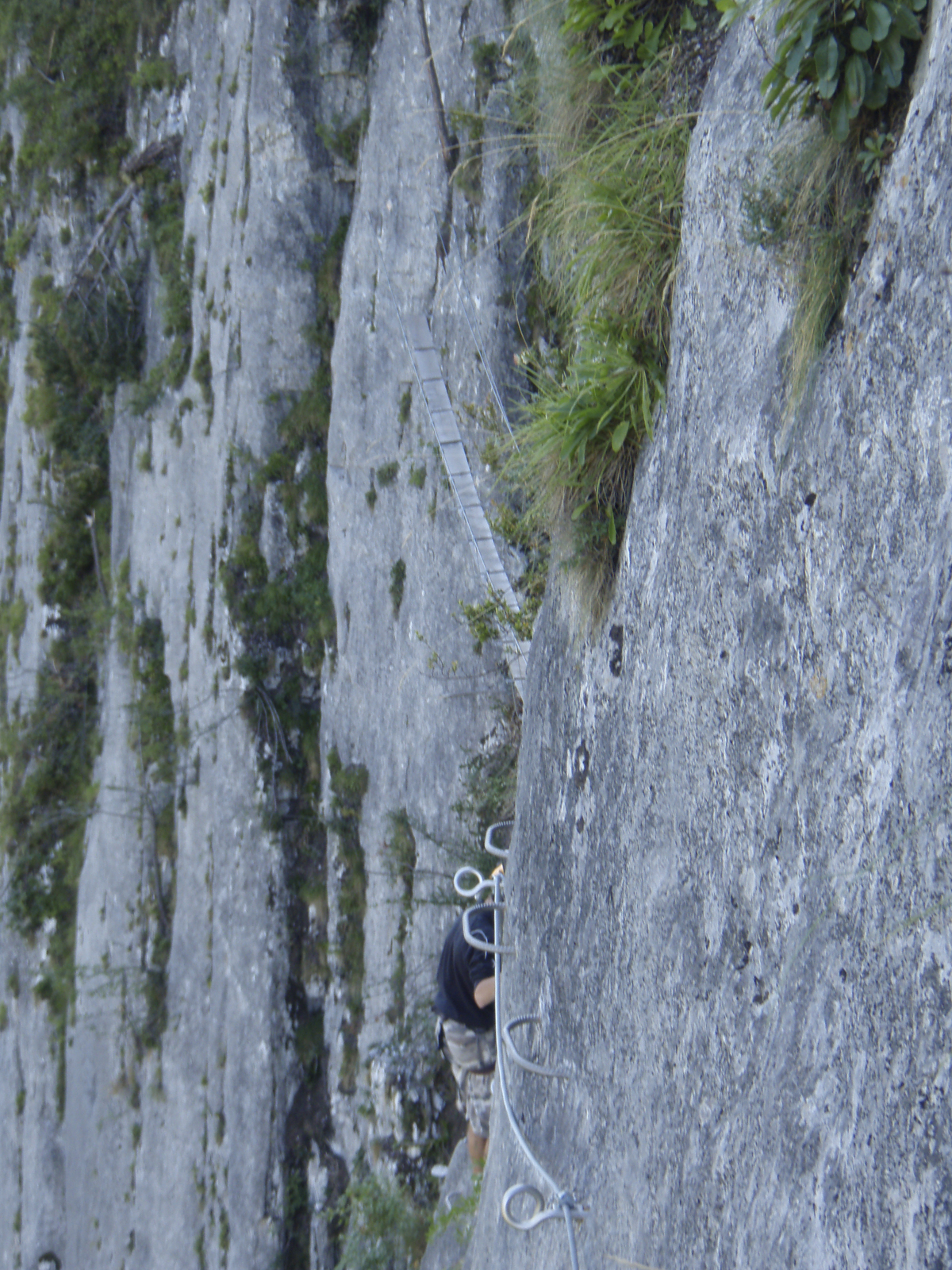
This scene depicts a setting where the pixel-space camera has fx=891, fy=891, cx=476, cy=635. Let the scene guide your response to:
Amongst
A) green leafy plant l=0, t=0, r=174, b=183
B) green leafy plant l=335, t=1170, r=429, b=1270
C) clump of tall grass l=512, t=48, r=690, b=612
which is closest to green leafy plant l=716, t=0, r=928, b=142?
clump of tall grass l=512, t=48, r=690, b=612

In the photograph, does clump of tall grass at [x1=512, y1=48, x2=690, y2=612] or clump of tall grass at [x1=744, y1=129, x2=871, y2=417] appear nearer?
clump of tall grass at [x1=744, y1=129, x2=871, y2=417]

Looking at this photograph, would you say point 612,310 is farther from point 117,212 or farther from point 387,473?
point 117,212

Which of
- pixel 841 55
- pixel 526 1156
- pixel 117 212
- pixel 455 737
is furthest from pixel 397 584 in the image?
pixel 117 212

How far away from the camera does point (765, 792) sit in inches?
95.5

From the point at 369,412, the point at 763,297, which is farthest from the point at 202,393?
the point at 763,297

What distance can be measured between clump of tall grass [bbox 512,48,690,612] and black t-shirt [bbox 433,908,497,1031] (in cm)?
254

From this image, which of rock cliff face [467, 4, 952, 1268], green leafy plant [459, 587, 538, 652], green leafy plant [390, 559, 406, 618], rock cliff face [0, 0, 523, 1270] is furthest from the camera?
green leafy plant [390, 559, 406, 618]

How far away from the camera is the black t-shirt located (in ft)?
16.8

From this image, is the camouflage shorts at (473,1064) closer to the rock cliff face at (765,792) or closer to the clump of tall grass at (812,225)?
the rock cliff face at (765,792)

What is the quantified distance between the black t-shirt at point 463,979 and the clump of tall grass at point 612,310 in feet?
8.35

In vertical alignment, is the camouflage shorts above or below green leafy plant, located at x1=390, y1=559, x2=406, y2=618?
below

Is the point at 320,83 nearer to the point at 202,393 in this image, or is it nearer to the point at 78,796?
the point at 202,393

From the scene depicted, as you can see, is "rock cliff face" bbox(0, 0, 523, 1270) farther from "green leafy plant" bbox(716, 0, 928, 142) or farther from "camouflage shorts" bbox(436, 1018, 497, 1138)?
"green leafy plant" bbox(716, 0, 928, 142)

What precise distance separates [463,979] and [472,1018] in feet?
0.77
